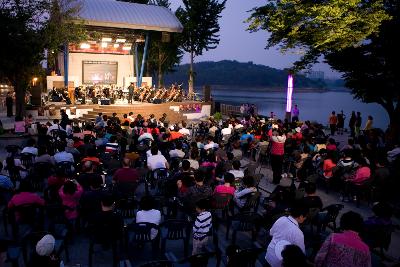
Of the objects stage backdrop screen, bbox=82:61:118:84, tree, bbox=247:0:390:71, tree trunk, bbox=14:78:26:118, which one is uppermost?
tree, bbox=247:0:390:71

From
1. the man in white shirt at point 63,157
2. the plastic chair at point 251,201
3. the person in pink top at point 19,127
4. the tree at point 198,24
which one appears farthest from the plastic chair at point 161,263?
the tree at point 198,24

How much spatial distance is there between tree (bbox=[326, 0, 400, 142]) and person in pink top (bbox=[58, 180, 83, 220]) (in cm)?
1476

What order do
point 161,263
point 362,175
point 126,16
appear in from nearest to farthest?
point 161,263, point 362,175, point 126,16

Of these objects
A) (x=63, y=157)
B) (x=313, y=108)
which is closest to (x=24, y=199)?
(x=63, y=157)

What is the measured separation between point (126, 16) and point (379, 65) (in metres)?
18.2

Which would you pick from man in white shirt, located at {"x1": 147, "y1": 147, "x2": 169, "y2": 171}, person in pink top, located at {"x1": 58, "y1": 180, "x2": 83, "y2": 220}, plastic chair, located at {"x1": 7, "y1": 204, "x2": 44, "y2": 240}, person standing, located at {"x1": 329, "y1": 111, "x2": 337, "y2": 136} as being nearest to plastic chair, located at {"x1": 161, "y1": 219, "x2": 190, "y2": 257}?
person in pink top, located at {"x1": 58, "y1": 180, "x2": 83, "y2": 220}

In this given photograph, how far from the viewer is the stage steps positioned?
80.1ft

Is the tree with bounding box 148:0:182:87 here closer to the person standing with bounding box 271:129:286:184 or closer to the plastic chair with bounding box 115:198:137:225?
the person standing with bounding box 271:129:286:184

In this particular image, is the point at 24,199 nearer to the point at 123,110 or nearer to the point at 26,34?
the point at 26,34

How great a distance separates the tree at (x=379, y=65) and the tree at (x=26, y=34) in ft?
46.6

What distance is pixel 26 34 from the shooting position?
18.8m

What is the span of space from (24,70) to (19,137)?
159 inches

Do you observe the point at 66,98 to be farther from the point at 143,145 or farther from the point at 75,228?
the point at 75,228

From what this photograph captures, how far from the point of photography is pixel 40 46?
64.2ft
